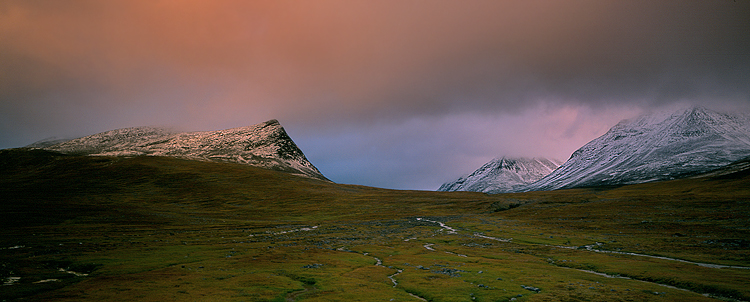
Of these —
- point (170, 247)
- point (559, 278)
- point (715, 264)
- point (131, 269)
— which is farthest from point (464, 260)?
point (170, 247)

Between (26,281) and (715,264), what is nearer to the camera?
(26,281)

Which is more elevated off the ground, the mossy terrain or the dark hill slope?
the dark hill slope

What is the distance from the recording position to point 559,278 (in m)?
38.5

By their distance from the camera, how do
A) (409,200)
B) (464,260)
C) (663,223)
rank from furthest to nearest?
(409,200) → (663,223) → (464,260)

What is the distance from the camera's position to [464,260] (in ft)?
170

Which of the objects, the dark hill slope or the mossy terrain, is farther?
the dark hill slope

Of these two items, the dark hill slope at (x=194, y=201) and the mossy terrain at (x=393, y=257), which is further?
the dark hill slope at (x=194, y=201)

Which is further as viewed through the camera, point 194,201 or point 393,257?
point 194,201

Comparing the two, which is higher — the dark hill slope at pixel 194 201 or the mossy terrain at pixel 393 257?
the dark hill slope at pixel 194 201

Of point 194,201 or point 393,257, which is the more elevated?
point 194,201

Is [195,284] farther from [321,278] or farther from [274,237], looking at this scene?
[274,237]

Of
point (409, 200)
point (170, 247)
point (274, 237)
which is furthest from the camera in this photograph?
point (409, 200)

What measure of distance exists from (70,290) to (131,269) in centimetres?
1208

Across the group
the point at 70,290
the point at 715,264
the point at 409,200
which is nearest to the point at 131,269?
the point at 70,290
